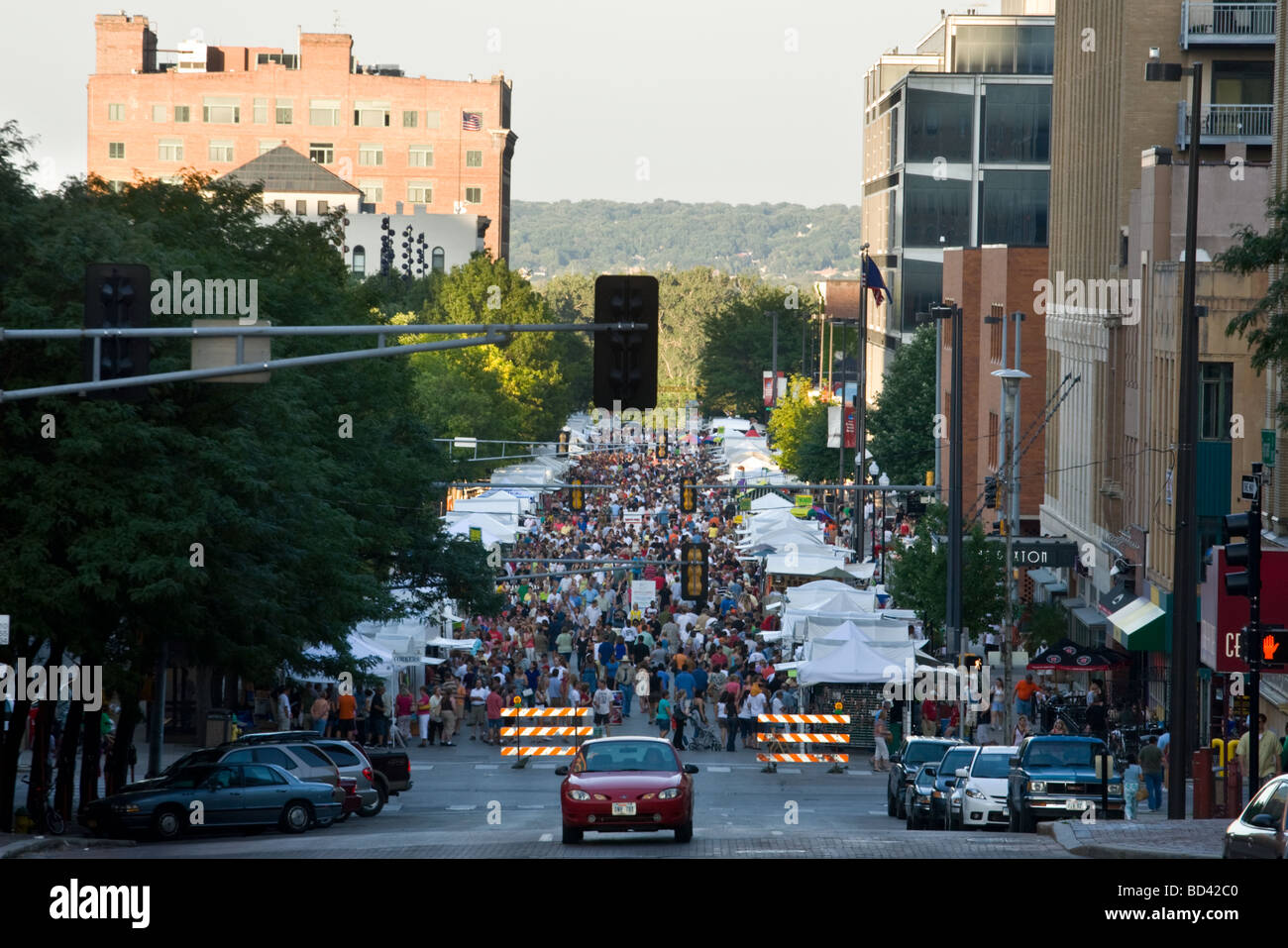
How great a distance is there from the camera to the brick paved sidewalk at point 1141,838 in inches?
720

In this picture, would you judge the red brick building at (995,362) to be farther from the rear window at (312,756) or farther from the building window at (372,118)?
the building window at (372,118)

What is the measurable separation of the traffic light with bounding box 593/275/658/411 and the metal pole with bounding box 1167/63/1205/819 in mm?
9230

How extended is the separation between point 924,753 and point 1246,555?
27.6 feet

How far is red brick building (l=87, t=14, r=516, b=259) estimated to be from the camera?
518ft

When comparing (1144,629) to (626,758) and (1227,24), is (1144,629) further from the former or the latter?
(1227,24)

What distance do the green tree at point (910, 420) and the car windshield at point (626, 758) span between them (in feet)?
165

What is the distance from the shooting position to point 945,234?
329 ft

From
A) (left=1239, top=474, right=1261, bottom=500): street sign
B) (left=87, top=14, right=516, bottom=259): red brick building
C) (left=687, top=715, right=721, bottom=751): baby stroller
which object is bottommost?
(left=687, top=715, right=721, bottom=751): baby stroller

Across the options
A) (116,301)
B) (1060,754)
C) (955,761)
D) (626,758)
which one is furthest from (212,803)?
(116,301)
